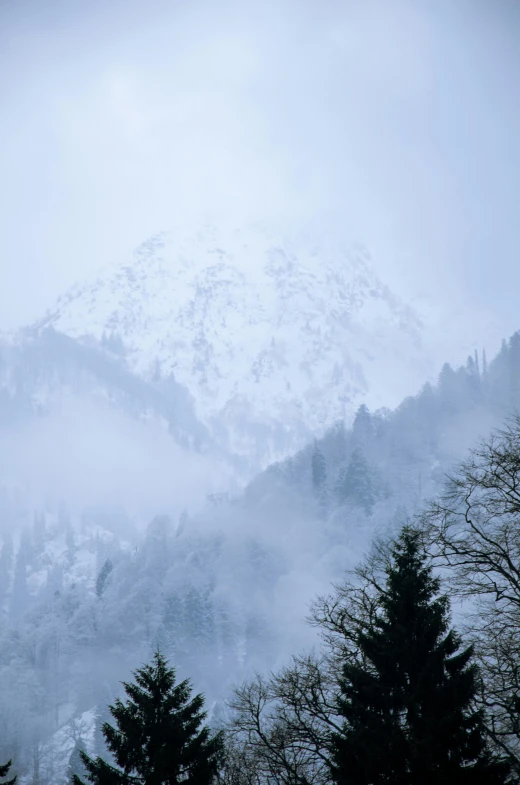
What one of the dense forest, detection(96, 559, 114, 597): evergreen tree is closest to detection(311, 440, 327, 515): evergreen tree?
the dense forest

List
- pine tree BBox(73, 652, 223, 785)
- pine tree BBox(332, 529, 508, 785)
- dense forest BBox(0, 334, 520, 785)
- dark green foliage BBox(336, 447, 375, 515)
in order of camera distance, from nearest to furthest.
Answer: pine tree BBox(332, 529, 508, 785)
dense forest BBox(0, 334, 520, 785)
pine tree BBox(73, 652, 223, 785)
dark green foliage BBox(336, 447, 375, 515)

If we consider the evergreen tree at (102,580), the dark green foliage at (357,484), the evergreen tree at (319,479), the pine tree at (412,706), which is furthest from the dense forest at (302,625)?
the evergreen tree at (102,580)

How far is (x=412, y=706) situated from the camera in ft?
40.8

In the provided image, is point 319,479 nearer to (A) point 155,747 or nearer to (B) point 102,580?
(B) point 102,580

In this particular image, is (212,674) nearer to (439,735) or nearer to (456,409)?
(456,409)

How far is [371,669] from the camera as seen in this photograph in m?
14.4

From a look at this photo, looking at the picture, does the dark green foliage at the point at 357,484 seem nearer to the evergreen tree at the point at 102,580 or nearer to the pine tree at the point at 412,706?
Result: the evergreen tree at the point at 102,580

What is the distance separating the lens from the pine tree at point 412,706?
11727mm

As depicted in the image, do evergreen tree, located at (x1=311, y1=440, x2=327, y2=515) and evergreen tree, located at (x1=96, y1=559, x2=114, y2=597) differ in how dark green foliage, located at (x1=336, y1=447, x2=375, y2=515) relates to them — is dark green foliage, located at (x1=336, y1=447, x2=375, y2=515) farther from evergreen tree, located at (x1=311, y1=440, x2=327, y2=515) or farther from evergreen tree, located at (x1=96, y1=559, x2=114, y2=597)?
evergreen tree, located at (x1=96, y1=559, x2=114, y2=597)

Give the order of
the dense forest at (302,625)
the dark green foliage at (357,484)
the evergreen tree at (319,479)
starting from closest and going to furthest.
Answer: the dense forest at (302,625), the dark green foliage at (357,484), the evergreen tree at (319,479)

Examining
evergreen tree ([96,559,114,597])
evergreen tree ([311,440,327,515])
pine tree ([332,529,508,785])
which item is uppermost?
evergreen tree ([311,440,327,515])

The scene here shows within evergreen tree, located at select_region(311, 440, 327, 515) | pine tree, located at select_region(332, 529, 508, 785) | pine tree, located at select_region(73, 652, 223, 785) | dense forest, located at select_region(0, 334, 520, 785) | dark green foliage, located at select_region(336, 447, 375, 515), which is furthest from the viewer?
evergreen tree, located at select_region(311, 440, 327, 515)

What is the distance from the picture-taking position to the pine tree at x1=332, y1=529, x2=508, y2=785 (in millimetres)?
11727

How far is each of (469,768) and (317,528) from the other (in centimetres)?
16094
